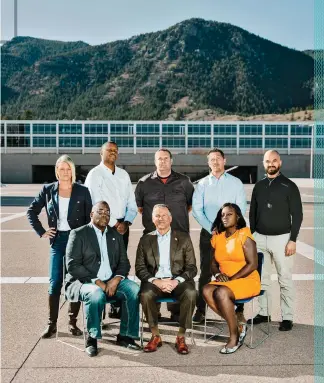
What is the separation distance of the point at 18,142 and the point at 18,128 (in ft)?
6.72

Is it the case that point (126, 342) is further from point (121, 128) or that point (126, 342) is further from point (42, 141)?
point (42, 141)

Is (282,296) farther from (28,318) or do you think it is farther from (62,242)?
(28,318)

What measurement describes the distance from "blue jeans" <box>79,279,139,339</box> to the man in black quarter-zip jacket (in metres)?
1.49

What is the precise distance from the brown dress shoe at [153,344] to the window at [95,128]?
237ft

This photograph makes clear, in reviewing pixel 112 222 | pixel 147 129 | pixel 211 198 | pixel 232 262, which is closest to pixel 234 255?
pixel 232 262

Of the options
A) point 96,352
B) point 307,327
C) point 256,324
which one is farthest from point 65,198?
point 307,327

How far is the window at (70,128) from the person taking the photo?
76.0m

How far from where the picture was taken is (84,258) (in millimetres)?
5230

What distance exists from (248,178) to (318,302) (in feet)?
228

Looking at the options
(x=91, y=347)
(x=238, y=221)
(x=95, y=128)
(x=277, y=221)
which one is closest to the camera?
(x=91, y=347)

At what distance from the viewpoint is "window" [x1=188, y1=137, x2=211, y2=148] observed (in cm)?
7512

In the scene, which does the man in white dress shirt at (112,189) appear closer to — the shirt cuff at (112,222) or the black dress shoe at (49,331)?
the shirt cuff at (112,222)

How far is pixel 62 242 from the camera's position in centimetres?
555

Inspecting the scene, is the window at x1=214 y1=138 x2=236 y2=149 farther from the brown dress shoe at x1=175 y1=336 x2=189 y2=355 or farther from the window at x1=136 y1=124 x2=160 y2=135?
the brown dress shoe at x1=175 y1=336 x2=189 y2=355
